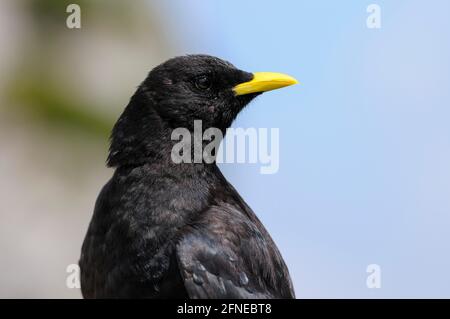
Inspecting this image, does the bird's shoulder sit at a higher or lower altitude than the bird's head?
lower

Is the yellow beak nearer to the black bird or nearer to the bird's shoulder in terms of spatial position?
the black bird

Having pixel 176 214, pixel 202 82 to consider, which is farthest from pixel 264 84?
pixel 176 214

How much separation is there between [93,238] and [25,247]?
5032 mm

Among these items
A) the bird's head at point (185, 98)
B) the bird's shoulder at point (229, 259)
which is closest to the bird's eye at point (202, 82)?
the bird's head at point (185, 98)

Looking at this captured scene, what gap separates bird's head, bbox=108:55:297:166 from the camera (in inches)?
376

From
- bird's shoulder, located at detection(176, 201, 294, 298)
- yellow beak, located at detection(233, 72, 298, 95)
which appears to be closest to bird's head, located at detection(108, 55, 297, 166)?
yellow beak, located at detection(233, 72, 298, 95)

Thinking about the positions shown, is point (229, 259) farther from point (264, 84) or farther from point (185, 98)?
point (264, 84)

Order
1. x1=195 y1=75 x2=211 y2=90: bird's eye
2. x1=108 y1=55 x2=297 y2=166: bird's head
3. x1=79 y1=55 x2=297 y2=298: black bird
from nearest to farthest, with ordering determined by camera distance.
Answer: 1. x1=79 y1=55 x2=297 y2=298: black bird
2. x1=108 y1=55 x2=297 y2=166: bird's head
3. x1=195 y1=75 x2=211 y2=90: bird's eye

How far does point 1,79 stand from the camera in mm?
14281

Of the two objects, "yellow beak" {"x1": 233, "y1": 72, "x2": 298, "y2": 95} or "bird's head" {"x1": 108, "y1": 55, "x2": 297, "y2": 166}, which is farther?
"yellow beak" {"x1": 233, "y1": 72, "x2": 298, "y2": 95}

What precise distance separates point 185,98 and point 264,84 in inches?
29.9

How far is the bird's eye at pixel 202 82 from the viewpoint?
9922mm

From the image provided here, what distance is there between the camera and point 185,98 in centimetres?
979

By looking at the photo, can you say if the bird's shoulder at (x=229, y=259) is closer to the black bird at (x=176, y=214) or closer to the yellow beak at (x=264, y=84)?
the black bird at (x=176, y=214)
